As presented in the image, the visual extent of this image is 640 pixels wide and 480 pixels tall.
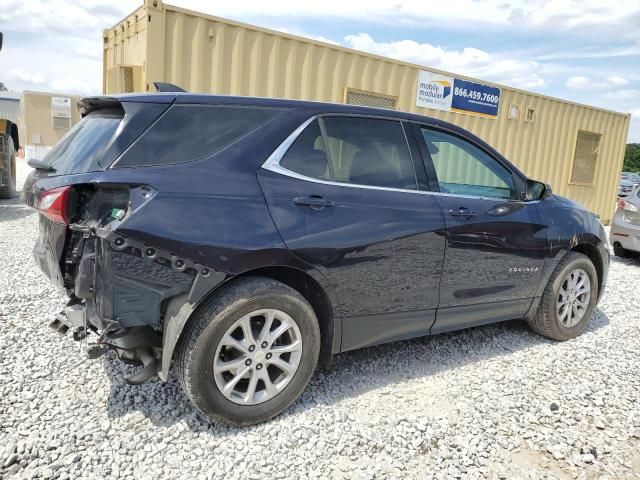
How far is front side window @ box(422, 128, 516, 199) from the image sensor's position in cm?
364

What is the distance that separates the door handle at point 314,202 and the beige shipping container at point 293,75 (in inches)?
163

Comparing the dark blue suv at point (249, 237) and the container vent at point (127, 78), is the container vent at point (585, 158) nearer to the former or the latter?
the container vent at point (127, 78)

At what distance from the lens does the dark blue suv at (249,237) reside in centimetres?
258

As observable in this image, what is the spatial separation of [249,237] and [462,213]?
1560 millimetres

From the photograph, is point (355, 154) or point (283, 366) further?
point (355, 154)

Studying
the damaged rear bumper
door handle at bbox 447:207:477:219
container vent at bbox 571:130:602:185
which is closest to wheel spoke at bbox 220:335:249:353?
the damaged rear bumper

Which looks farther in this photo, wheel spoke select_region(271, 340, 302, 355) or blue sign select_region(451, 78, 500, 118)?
blue sign select_region(451, 78, 500, 118)

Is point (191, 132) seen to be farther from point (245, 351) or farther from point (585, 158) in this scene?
point (585, 158)

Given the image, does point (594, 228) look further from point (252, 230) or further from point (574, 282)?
point (252, 230)

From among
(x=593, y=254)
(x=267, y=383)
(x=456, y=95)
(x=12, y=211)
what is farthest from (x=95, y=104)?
(x=12, y=211)

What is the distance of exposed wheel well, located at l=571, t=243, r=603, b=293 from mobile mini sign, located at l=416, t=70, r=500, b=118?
16.0 feet

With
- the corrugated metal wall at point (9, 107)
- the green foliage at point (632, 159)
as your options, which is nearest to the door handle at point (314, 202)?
the green foliage at point (632, 159)

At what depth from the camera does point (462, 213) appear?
3.54 m

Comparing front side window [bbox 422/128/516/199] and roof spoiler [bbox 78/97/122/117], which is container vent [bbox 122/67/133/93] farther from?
front side window [bbox 422/128/516/199]
